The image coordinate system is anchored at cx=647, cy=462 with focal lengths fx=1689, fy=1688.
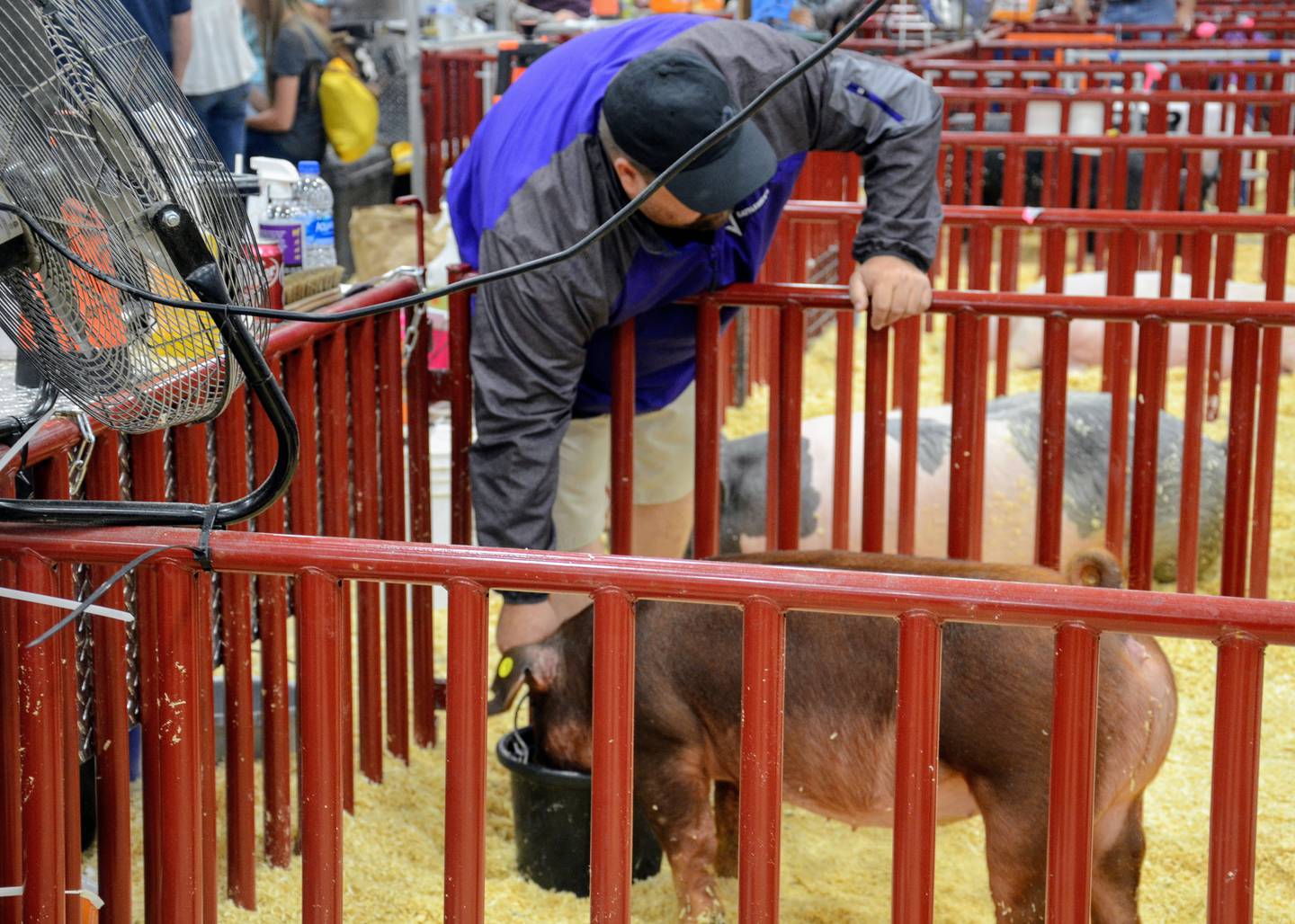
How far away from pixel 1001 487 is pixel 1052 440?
3.76 feet

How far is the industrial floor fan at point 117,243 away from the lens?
1742 mm

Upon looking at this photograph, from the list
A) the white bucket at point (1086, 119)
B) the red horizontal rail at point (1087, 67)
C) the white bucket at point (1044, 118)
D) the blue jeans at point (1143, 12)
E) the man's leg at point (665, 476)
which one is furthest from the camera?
the blue jeans at point (1143, 12)

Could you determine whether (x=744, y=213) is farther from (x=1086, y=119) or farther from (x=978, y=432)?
(x=1086, y=119)

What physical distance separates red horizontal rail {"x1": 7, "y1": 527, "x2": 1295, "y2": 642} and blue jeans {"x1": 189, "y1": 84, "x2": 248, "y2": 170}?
4.34 m

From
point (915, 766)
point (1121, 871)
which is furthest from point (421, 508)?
point (915, 766)

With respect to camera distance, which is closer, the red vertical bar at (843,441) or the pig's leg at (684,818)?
the pig's leg at (684,818)

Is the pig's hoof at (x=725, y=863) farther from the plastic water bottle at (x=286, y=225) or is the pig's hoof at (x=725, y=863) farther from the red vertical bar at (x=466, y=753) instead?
the plastic water bottle at (x=286, y=225)

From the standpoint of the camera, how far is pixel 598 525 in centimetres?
382

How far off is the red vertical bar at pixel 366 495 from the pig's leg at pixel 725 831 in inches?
27.8

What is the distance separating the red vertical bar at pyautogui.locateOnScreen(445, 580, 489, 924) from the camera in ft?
6.31

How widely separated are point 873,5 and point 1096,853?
1.44m

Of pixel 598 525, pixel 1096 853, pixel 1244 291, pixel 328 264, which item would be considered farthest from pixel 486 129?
pixel 1244 291

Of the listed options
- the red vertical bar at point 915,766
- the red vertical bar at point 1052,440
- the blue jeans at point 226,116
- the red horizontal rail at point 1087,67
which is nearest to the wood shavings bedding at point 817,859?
the red vertical bar at point 1052,440

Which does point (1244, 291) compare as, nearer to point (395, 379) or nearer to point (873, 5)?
point (395, 379)
